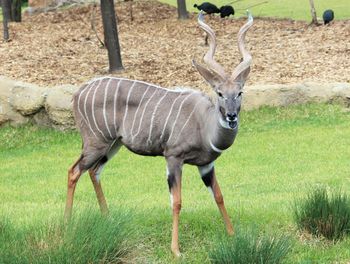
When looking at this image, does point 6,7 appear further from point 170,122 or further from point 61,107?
point 170,122

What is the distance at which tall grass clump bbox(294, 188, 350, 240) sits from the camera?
700 centimetres

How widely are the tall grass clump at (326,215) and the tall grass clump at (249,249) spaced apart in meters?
0.97

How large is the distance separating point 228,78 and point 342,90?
8.31 meters

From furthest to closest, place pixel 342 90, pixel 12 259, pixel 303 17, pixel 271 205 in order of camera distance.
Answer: pixel 303 17
pixel 342 90
pixel 271 205
pixel 12 259

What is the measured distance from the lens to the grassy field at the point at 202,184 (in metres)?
6.98

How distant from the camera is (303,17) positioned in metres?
27.7

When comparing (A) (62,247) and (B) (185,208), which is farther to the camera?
(B) (185,208)

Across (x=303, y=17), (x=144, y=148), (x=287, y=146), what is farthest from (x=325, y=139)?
(x=303, y=17)

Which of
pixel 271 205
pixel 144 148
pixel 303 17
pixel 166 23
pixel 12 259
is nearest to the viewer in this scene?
pixel 12 259

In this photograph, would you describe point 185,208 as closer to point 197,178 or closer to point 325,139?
point 197,178

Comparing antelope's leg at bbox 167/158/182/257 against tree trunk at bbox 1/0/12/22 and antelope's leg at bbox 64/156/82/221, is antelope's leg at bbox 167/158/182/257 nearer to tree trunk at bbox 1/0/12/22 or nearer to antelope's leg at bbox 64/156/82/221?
antelope's leg at bbox 64/156/82/221

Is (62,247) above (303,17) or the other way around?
above

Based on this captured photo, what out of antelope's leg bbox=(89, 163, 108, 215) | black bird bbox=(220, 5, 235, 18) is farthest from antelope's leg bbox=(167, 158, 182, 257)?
black bird bbox=(220, 5, 235, 18)

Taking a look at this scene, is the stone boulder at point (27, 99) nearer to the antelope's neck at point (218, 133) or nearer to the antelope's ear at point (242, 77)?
the antelope's neck at point (218, 133)
